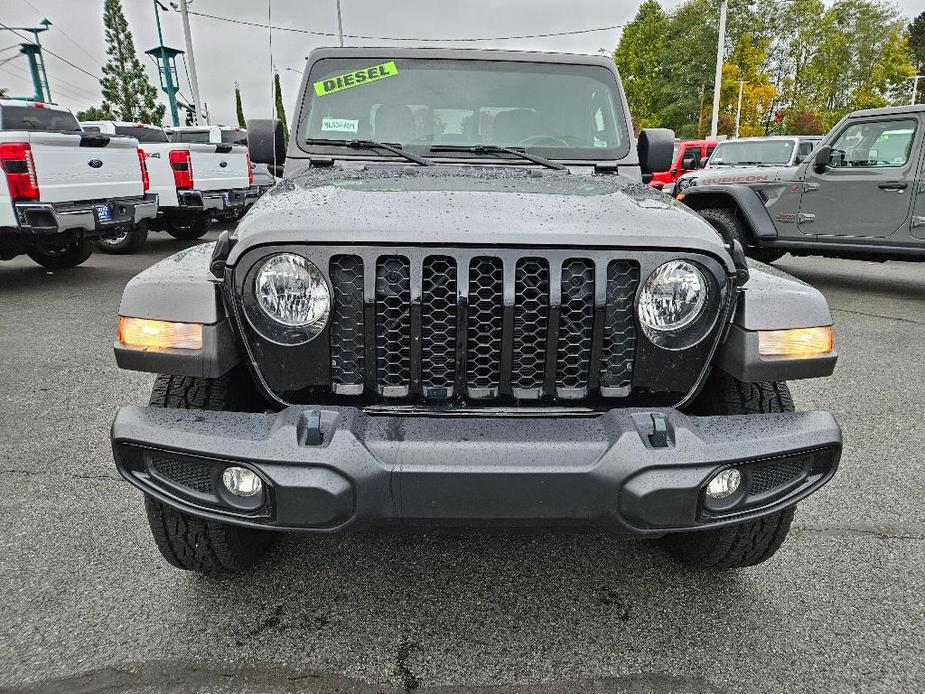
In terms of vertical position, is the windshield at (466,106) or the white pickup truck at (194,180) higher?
the windshield at (466,106)

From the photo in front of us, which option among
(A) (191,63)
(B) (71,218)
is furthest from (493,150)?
(A) (191,63)

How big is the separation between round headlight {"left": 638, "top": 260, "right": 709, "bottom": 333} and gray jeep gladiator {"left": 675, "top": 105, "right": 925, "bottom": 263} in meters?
4.99

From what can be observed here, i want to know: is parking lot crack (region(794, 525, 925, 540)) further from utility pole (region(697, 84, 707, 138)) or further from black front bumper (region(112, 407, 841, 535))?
utility pole (region(697, 84, 707, 138))

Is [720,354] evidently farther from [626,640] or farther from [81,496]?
[81,496]

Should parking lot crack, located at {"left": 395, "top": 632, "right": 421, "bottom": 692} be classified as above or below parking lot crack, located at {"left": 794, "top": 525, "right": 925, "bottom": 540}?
above

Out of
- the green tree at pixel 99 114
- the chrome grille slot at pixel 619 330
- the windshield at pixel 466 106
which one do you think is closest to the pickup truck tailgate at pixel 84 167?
the windshield at pixel 466 106

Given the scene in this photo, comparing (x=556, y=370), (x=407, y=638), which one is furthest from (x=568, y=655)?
(x=556, y=370)

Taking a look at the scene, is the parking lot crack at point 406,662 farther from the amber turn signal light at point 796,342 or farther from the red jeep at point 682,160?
the red jeep at point 682,160

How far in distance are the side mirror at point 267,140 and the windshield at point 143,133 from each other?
8858 millimetres

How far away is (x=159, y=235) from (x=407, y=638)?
13.3m

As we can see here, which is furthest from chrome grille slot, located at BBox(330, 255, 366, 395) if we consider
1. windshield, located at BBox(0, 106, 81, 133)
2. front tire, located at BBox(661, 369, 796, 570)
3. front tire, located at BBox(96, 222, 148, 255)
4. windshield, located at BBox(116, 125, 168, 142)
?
windshield, located at BBox(116, 125, 168, 142)

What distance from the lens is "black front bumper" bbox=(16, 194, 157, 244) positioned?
6.32m

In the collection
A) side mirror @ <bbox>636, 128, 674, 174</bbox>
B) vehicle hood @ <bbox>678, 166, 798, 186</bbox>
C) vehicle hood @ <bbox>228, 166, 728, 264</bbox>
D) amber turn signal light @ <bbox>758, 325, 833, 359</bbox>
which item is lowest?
vehicle hood @ <bbox>678, 166, 798, 186</bbox>

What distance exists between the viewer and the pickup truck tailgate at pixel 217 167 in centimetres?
970
